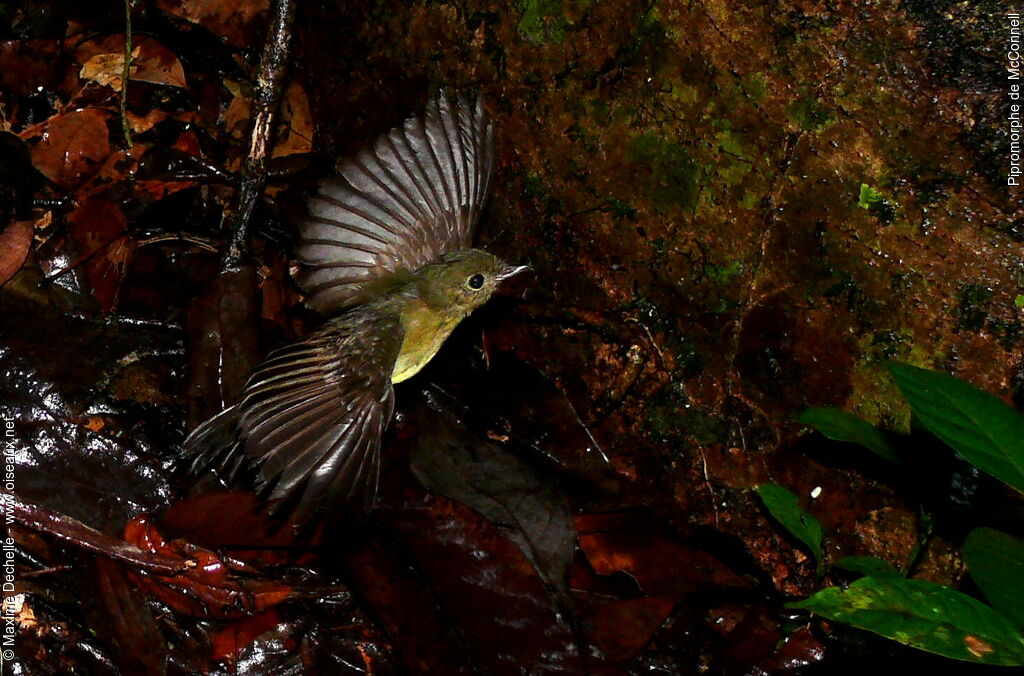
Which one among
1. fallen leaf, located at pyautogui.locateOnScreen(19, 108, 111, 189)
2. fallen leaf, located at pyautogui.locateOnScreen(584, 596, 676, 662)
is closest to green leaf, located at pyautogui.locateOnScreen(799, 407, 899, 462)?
fallen leaf, located at pyautogui.locateOnScreen(584, 596, 676, 662)

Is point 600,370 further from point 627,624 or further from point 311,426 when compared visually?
point 311,426

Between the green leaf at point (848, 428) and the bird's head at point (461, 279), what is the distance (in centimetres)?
116

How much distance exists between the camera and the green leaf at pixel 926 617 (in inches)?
76.9

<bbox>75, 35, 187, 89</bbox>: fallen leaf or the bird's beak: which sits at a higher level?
<bbox>75, 35, 187, 89</bbox>: fallen leaf

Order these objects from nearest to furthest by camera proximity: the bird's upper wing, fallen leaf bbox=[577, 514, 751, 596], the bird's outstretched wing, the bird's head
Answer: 1. the bird's outstretched wing
2. fallen leaf bbox=[577, 514, 751, 596]
3. the bird's head
4. the bird's upper wing

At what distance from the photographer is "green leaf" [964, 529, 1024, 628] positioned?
7.31ft

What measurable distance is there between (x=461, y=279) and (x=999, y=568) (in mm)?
2019

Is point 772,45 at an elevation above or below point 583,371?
above

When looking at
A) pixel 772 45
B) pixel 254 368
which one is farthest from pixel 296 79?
pixel 772 45

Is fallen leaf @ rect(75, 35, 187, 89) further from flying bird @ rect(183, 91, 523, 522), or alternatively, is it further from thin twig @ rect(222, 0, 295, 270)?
flying bird @ rect(183, 91, 523, 522)

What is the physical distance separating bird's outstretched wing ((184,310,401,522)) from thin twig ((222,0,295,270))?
668 mm

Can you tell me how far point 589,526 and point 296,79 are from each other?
107 inches

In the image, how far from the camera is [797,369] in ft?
9.87

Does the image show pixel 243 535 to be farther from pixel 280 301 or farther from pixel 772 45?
pixel 772 45
